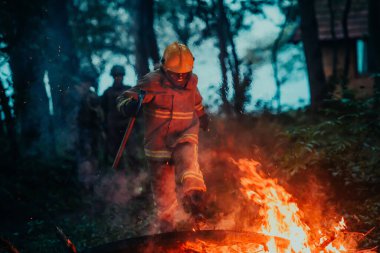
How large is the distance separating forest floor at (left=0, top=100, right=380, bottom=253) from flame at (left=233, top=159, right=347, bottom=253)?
94 cm

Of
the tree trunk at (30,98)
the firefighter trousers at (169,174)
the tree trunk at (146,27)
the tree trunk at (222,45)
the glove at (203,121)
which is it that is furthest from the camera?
the tree trunk at (146,27)

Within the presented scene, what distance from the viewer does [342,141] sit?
23.3 feet

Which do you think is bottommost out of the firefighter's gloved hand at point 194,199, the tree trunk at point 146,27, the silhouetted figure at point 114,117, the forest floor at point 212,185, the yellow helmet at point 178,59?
the forest floor at point 212,185

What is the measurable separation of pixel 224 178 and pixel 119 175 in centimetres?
246

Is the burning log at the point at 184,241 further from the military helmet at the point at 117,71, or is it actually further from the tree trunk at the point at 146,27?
the tree trunk at the point at 146,27

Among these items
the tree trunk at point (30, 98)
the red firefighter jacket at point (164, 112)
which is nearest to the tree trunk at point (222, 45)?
the red firefighter jacket at point (164, 112)

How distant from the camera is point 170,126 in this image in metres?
4.78

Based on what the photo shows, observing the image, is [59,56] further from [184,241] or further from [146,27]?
[184,241]

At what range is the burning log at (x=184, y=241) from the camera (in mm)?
3799

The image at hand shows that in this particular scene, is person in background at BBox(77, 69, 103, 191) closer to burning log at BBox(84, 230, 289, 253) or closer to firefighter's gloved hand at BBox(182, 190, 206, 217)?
firefighter's gloved hand at BBox(182, 190, 206, 217)

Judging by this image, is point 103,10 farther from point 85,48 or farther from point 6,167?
point 6,167

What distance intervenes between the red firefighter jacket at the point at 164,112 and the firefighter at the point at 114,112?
3547 millimetres

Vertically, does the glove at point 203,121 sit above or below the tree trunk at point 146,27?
below

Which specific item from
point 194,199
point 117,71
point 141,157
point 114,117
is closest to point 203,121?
point 194,199
